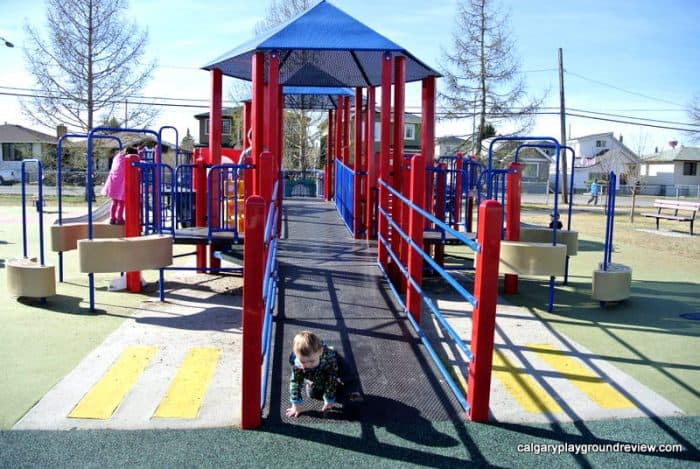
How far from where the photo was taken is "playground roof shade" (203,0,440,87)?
773 centimetres

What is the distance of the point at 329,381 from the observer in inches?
162

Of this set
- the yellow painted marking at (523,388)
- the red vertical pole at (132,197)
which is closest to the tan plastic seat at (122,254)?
the red vertical pole at (132,197)

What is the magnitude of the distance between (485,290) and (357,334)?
2.05 metres

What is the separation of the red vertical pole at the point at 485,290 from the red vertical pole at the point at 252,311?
1.36 m

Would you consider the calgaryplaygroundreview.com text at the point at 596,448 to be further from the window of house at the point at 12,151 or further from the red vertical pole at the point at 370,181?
the window of house at the point at 12,151

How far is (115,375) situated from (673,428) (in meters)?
4.21

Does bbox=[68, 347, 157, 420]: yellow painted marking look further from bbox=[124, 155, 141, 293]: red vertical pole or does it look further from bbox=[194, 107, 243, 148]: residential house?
bbox=[194, 107, 243, 148]: residential house

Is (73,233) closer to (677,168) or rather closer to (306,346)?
(306,346)

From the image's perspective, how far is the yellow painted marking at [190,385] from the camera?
423cm

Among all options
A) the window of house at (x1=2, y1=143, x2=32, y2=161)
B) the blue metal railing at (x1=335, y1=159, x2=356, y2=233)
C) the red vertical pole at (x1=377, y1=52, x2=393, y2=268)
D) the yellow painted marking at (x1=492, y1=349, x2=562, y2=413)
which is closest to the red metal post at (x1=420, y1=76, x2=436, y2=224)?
the red vertical pole at (x1=377, y1=52, x2=393, y2=268)

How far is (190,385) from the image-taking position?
475 cm

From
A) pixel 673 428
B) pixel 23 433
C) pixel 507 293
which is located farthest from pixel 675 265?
Result: pixel 23 433

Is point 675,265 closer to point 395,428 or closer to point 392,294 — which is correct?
point 392,294

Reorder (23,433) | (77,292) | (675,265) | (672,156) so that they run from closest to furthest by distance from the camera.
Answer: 1. (23,433)
2. (77,292)
3. (675,265)
4. (672,156)
